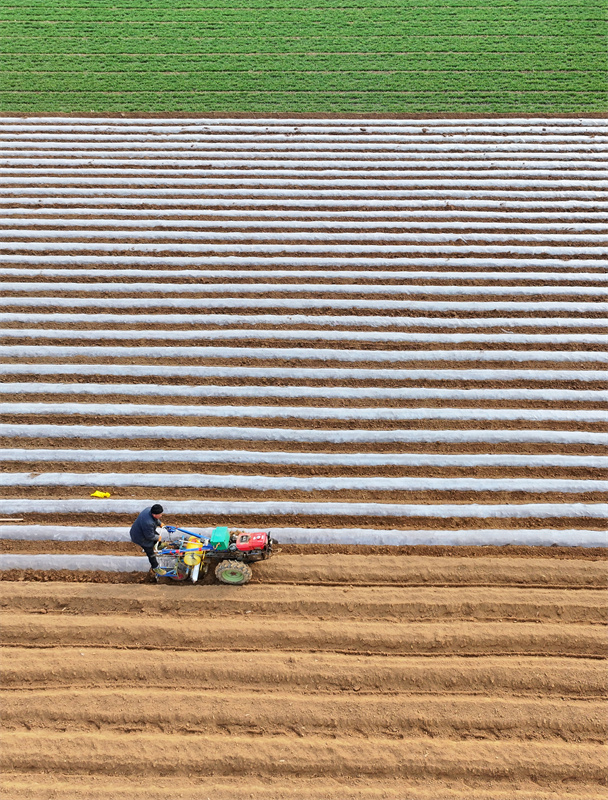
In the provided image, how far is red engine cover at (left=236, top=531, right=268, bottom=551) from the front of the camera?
15.2ft

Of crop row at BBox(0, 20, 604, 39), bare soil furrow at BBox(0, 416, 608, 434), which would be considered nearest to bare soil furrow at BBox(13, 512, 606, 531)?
bare soil furrow at BBox(0, 416, 608, 434)

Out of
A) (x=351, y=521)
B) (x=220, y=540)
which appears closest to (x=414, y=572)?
(x=351, y=521)

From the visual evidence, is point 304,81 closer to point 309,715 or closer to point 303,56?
point 303,56

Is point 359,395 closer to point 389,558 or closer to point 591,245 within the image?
point 389,558

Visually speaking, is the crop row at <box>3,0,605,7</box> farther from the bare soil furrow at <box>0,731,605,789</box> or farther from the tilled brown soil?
the bare soil furrow at <box>0,731,605,789</box>

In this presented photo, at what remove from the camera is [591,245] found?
8883mm

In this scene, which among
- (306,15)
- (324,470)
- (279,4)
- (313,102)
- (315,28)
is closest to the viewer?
(324,470)

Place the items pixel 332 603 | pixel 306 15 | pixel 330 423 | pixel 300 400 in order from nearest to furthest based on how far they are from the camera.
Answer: pixel 332 603
pixel 330 423
pixel 300 400
pixel 306 15

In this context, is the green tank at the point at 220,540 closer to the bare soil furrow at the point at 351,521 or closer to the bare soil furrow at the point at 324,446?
the bare soil furrow at the point at 351,521

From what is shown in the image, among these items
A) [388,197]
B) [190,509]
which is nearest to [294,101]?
[388,197]

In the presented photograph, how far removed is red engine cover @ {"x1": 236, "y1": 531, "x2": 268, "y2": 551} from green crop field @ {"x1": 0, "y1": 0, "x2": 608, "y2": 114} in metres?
12.4

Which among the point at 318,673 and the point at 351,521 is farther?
the point at 351,521

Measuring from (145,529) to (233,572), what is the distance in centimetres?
105

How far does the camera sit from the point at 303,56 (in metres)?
14.5
